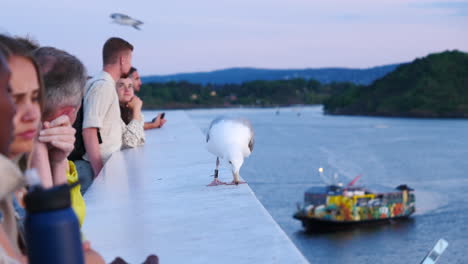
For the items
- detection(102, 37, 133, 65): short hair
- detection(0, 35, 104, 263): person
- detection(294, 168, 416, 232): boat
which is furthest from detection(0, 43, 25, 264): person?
detection(294, 168, 416, 232): boat

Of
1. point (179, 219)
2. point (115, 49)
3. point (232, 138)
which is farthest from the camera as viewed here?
point (115, 49)

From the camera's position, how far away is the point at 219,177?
2668 millimetres

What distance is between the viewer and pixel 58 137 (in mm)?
1688

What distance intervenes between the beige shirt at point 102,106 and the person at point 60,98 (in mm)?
1285

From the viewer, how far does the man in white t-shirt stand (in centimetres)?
307

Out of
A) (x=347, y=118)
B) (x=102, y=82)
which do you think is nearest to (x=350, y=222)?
(x=102, y=82)

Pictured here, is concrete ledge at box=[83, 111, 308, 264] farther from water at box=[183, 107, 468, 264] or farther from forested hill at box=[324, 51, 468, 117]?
forested hill at box=[324, 51, 468, 117]

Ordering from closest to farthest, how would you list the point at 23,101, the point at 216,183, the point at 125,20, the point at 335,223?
the point at 23,101, the point at 216,183, the point at 125,20, the point at 335,223

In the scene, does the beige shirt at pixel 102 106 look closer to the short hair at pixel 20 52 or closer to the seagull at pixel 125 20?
the seagull at pixel 125 20

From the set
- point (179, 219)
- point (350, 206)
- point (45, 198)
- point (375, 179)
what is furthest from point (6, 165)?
point (375, 179)

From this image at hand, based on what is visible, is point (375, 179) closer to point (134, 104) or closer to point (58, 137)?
point (134, 104)

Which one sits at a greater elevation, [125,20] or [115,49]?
[125,20]

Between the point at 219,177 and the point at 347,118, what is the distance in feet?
311

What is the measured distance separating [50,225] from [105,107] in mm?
2481
